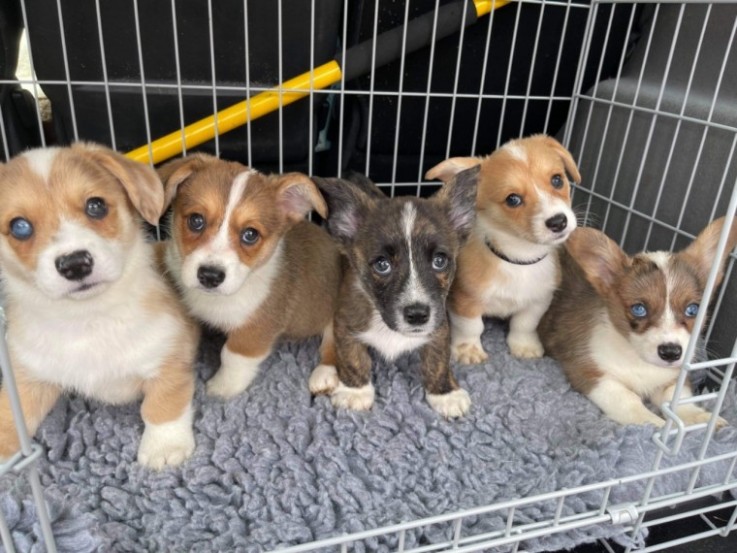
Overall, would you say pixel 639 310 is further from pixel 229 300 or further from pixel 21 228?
pixel 21 228

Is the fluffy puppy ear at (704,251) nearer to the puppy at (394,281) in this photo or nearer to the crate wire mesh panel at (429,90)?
the crate wire mesh panel at (429,90)

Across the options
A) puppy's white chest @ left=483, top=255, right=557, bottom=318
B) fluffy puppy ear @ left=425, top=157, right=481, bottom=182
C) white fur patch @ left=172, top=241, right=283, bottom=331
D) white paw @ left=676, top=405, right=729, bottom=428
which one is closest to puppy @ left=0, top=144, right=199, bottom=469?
white fur patch @ left=172, top=241, right=283, bottom=331

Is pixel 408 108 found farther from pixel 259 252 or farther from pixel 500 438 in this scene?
pixel 500 438

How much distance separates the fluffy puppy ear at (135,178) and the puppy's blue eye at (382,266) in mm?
660

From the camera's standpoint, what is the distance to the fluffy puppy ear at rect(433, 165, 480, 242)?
1.95m

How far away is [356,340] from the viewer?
202 cm

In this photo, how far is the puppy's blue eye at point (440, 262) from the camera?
183 cm

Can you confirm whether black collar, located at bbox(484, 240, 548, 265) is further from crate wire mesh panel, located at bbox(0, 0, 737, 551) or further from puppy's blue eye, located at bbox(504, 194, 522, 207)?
crate wire mesh panel, located at bbox(0, 0, 737, 551)

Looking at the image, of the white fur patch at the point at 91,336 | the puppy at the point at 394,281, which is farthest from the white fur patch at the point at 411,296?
the white fur patch at the point at 91,336

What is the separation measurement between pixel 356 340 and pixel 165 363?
0.63 meters

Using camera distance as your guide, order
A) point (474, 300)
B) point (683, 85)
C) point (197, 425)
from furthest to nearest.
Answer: point (683, 85) → point (474, 300) → point (197, 425)

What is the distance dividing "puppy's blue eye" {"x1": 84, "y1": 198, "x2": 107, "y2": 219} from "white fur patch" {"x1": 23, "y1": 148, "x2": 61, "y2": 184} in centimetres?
11

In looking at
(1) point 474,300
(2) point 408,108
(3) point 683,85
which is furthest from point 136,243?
(3) point 683,85

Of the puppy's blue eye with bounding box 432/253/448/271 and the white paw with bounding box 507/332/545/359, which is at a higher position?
the puppy's blue eye with bounding box 432/253/448/271
